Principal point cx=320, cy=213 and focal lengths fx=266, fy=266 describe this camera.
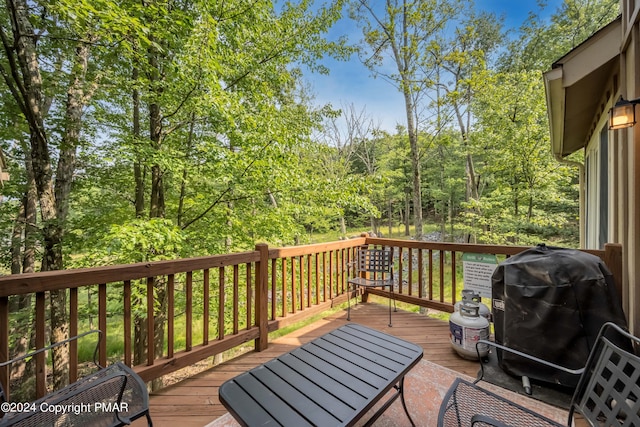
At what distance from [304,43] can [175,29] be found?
8.19 ft

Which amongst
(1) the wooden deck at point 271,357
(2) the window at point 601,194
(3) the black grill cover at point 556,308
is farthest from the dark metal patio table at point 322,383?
(2) the window at point 601,194

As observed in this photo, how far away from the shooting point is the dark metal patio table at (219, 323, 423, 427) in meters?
1.19

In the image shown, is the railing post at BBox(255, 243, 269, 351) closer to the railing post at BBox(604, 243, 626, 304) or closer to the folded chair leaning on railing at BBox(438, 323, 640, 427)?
the folded chair leaning on railing at BBox(438, 323, 640, 427)

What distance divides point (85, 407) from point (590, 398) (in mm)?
2514

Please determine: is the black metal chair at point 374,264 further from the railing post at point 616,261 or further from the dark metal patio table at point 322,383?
the railing post at point 616,261

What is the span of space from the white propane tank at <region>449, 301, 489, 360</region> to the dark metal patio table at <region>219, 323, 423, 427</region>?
3.40ft

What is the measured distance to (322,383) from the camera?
1.41 metres

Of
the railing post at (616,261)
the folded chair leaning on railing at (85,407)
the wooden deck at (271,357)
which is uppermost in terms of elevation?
the railing post at (616,261)

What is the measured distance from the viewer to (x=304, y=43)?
5.26 m

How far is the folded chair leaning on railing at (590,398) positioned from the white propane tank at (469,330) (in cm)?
91

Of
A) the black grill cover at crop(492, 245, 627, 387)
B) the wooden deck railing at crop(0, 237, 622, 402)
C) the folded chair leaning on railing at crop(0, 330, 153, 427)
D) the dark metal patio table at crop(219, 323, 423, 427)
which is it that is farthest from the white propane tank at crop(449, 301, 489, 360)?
the folded chair leaning on railing at crop(0, 330, 153, 427)

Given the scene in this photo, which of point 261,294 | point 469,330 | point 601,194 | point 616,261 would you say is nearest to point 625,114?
point 616,261

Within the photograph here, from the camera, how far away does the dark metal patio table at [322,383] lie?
1.19 meters

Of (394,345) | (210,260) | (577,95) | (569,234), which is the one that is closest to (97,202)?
(210,260)
